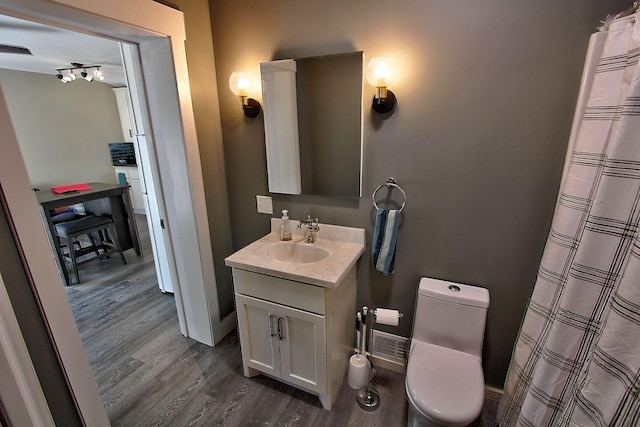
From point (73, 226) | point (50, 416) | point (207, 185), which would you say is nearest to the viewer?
point (50, 416)

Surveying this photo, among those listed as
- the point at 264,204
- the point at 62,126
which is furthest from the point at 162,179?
the point at 62,126

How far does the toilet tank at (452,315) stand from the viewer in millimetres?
1468

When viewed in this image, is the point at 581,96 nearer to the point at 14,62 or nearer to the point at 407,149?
the point at 407,149

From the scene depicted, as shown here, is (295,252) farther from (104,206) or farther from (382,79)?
(104,206)

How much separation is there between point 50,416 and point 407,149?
190 cm

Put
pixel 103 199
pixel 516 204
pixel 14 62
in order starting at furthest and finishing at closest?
pixel 14 62 → pixel 103 199 → pixel 516 204

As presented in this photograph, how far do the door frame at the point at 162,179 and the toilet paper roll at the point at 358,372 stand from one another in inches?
41.0

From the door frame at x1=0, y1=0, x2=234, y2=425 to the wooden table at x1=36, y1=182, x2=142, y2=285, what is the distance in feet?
6.11

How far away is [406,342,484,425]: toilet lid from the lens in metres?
1.18

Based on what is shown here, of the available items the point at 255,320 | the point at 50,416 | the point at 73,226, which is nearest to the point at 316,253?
the point at 255,320

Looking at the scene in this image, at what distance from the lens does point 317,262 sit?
1.53 meters

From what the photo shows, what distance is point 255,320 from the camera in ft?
5.40

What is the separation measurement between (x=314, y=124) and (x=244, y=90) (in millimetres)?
472

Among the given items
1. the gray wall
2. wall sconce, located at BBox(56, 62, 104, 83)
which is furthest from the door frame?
the gray wall
